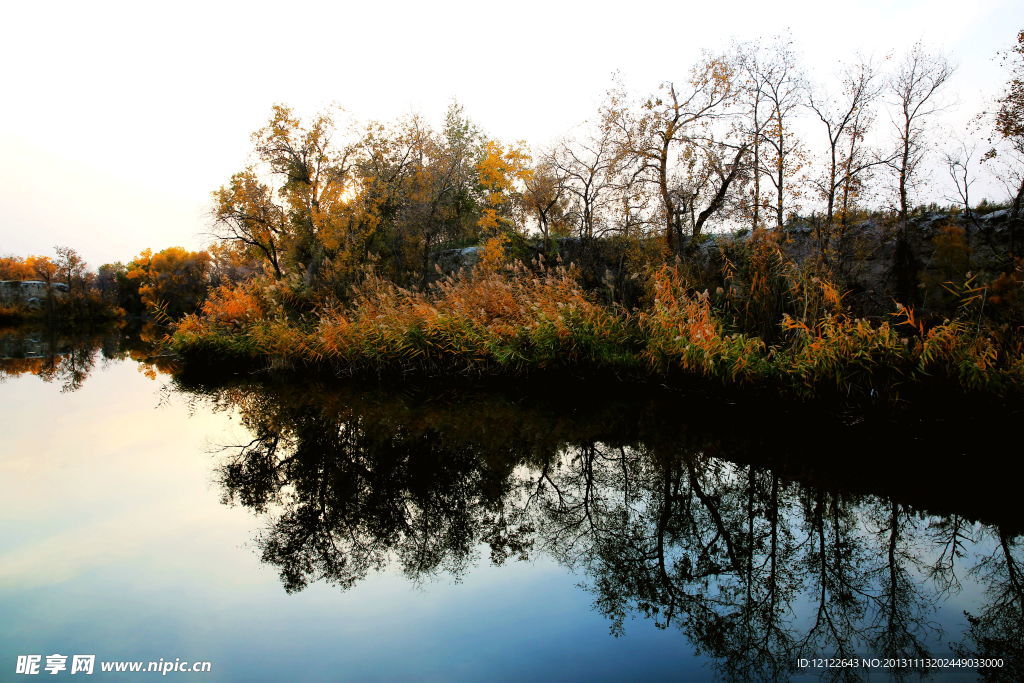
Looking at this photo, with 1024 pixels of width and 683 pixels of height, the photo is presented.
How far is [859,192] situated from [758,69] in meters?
3.62

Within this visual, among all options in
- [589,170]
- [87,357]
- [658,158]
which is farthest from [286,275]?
[658,158]

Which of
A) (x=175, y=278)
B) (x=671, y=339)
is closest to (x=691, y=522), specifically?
(x=671, y=339)

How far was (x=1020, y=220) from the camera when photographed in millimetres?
9141

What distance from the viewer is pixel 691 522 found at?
10.3ft

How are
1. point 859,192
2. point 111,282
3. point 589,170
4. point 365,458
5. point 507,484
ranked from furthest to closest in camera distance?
point 111,282
point 589,170
point 859,192
point 365,458
point 507,484

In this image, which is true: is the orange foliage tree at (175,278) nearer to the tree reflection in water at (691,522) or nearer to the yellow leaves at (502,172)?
the yellow leaves at (502,172)

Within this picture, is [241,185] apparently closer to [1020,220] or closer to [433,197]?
[433,197]

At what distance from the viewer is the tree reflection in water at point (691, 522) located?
2.26m

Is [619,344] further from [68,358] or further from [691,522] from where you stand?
[68,358]

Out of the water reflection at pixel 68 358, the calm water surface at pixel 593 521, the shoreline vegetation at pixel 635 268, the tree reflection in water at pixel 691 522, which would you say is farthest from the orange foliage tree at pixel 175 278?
the tree reflection in water at pixel 691 522

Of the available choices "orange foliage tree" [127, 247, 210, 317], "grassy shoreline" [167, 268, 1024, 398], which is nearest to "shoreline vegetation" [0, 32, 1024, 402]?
"grassy shoreline" [167, 268, 1024, 398]

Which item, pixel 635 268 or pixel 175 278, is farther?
pixel 175 278

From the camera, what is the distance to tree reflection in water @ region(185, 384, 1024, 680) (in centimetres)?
226

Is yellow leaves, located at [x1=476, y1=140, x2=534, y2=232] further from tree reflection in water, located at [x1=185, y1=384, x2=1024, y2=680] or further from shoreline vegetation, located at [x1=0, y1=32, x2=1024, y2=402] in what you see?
tree reflection in water, located at [x1=185, y1=384, x2=1024, y2=680]
